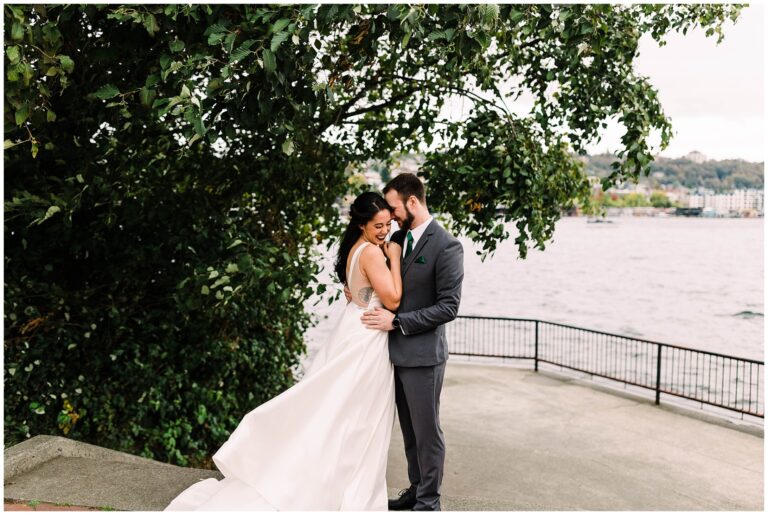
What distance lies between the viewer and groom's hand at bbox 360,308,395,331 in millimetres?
4188

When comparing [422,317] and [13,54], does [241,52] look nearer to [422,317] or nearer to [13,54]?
[13,54]

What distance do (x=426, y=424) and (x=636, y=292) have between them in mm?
84621

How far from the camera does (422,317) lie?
410 centimetres

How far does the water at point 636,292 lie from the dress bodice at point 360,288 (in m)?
18.9

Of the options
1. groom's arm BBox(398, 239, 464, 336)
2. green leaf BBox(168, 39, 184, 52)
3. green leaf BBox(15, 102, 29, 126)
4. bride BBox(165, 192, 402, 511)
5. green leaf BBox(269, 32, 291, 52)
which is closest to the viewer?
green leaf BBox(269, 32, 291, 52)

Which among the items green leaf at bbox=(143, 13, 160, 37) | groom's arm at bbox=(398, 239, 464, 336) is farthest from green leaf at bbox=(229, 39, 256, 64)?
groom's arm at bbox=(398, 239, 464, 336)

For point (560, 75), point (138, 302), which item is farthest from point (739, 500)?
point (138, 302)

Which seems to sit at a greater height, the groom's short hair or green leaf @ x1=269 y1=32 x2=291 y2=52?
green leaf @ x1=269 y1=32 x2=291 y2=52

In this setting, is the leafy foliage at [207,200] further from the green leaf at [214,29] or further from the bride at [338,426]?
the green leaf at [214,29]

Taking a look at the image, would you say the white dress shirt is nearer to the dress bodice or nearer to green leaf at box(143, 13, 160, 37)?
the dress bodice

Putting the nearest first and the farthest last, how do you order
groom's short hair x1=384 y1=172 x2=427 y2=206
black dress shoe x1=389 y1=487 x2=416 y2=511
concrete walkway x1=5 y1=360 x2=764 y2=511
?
1. groom's short hair x1=384 y1=172 x2=427 y2=206
2. black dress shoe x1=389 y1=487 x2=416 y2=511
3. concrete walkway x1=5 y1=360 x2=764 y2=511

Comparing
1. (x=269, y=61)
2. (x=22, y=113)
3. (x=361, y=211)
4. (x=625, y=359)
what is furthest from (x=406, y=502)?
(x=625, y=359)

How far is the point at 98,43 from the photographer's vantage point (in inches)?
180

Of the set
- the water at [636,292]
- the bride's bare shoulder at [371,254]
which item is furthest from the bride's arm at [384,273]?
the water at [636,292]
